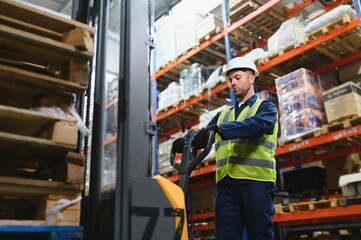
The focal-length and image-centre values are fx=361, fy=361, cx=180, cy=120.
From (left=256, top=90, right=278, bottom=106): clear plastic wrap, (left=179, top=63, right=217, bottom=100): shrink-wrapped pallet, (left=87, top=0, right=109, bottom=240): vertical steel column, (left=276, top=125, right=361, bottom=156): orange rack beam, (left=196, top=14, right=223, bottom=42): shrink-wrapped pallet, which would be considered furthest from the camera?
(left=179, top=63, right=217, bottom=100): shrink-wrapped pallet

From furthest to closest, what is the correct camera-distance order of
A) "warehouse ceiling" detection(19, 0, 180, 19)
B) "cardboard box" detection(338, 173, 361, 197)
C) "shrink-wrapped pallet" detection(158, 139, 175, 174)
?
"warehouse ceiling" detection(19, 0, 180, 19)
"shrink-wrapped pallet" detection(158, 139, 175, 174)
"cardboard box" detection(338, 173, 361, 197)

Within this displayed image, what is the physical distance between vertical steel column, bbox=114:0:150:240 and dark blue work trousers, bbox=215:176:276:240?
130 cm

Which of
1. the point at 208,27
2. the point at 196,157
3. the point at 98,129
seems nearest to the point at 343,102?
the point at 208,27

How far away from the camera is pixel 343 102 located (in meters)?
5.04

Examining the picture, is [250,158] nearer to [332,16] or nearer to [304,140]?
[304,140]

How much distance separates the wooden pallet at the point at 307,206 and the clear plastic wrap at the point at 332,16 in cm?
258

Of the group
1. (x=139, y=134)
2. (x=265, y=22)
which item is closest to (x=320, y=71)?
(x=265, y=22)

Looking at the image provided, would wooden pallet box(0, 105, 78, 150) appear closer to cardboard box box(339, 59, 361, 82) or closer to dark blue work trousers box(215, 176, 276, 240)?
dark blue work trousers box(215, 176, 276, 240)

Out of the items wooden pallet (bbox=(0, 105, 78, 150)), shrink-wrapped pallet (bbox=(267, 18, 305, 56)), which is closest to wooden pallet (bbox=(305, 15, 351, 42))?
shrink-wrapped pallet (bbox=(267, 18, 305, 56))

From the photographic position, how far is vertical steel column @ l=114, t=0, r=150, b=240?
6.19 feet

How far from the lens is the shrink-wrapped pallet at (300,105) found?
5289 millimetres

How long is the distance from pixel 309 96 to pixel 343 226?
1884 millimetres

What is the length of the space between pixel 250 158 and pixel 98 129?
1.37 meters

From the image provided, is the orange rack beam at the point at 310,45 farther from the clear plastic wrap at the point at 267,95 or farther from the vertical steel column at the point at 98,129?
the vertical steel column at the point at 98,129
